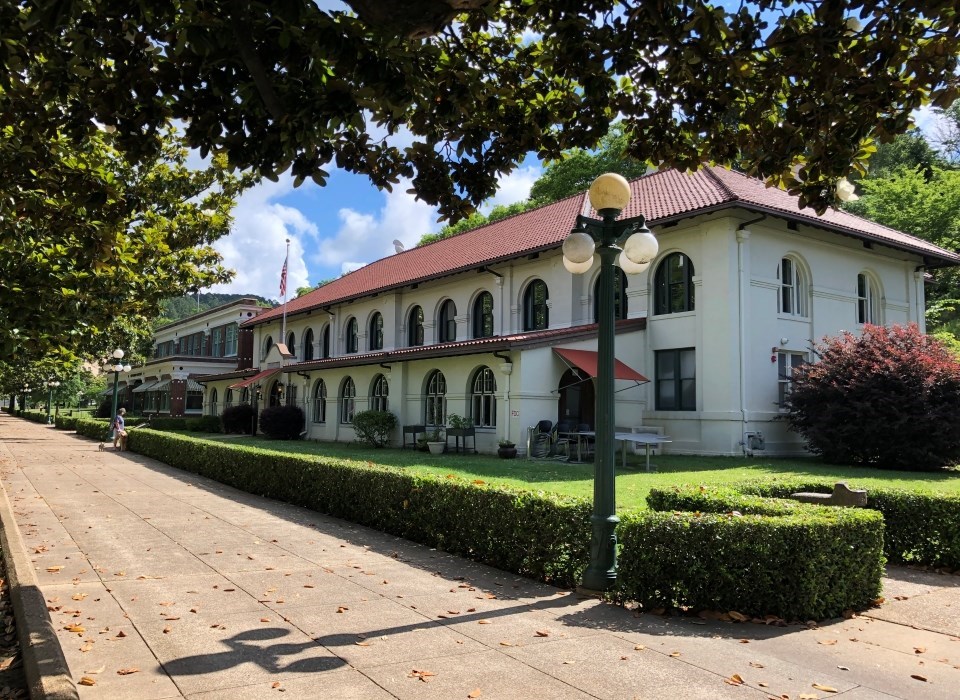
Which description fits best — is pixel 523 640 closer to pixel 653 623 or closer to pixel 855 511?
pixel 653 623

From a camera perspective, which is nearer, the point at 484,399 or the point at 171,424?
the point at 484,399

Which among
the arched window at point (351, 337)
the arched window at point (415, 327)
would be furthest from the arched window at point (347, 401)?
the arched window at point (351, 337)

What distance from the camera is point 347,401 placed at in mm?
31672

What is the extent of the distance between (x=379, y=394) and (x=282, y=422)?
675 cm

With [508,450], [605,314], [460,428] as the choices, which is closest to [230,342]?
[460,428]

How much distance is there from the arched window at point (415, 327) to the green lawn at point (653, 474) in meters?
12.0

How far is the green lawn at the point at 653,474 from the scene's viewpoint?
1291cm

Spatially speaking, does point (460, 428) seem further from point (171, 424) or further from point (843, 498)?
point (171, 424)

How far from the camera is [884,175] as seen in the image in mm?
42562

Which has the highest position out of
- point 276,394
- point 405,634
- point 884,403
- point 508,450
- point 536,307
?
point 536,307

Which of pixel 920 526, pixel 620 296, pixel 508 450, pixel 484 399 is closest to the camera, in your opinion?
pixel 920 526

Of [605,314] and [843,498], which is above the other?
[605,314]

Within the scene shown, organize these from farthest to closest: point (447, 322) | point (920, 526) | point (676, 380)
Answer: point (447, 322) < point (676, 380) < point (920, 526)

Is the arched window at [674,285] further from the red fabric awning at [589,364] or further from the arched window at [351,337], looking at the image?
the arched window at [351,337]
